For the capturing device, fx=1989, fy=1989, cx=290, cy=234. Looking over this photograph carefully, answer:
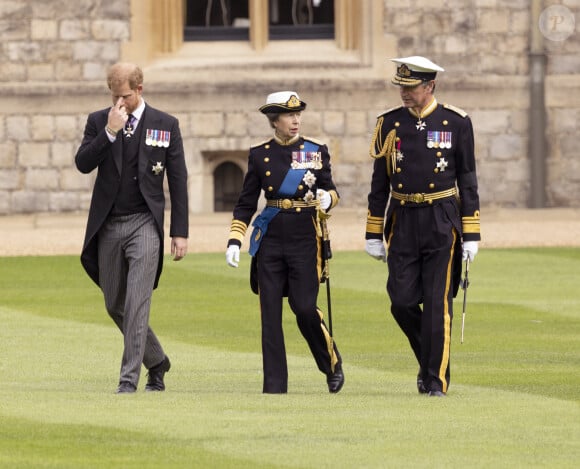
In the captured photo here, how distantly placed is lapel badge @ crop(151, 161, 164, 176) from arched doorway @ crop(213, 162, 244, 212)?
1453 centimetres

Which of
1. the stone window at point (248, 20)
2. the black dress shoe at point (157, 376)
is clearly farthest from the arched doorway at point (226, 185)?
the black dress shoe at point (157, 376)

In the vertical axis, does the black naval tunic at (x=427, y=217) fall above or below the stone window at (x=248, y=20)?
below

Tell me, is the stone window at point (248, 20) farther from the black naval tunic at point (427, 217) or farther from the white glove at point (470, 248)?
the white glove at point (470, 248)

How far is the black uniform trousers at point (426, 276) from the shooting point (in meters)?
9.02

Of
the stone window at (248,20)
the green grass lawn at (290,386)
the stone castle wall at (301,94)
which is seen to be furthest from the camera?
the stone window at (248,20)

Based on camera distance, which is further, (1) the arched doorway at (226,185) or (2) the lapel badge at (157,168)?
(1) the arched doorway at (226,185)

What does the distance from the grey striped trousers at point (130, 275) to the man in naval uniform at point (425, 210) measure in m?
1.04

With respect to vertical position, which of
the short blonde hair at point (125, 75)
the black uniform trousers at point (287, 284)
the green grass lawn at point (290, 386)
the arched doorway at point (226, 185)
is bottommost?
the arched doorway at point (226, 185)

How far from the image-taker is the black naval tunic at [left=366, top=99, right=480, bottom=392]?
29.7ft

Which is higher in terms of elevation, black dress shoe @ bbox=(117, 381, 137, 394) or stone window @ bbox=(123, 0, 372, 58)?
stone window @ bbox=(123, 0, 372, 58)

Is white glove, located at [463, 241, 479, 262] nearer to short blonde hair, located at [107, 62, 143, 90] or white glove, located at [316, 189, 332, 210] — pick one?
white glove, located at [316, 189, 332, 210]

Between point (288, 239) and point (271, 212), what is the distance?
5.9 inches

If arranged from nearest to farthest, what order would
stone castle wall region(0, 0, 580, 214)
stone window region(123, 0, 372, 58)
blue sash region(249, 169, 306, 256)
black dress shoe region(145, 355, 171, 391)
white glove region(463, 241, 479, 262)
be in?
white glove region(463, 241, 479, 262), blue sash region(249, 169, 306, 256), black dress shoe region(145, 355, 171, 391), stone castle wall region(0, 0, 580, 214), stone window region(123, 0, 372, 58)

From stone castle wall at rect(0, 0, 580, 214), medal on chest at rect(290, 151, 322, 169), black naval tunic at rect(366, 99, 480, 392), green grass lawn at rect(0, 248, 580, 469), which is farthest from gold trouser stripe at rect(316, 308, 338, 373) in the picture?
stone castle wall at rect(0, 0, 580, 214)
